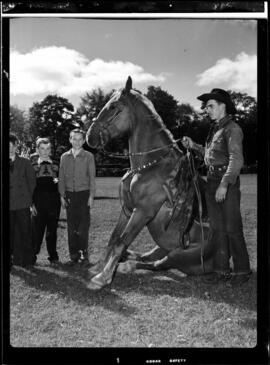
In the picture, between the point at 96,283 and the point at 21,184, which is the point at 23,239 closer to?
the point at 21,184

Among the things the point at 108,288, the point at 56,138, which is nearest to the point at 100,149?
the point at 56,138

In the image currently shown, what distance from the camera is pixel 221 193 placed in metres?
3.41

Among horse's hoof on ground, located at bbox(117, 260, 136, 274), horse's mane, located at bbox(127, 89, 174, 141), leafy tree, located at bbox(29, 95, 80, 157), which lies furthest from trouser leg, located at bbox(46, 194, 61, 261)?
horse's mane, located at bbox(127, 89, 174, 141)

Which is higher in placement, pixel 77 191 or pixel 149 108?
pixel 149 108

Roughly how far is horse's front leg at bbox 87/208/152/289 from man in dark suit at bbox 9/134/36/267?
0.65 meters

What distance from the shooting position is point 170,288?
350 centimetres

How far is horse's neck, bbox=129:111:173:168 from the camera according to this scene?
359 cm

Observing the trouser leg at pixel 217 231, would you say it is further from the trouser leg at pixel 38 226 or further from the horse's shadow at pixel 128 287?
the trouser leg at pixel 38 226

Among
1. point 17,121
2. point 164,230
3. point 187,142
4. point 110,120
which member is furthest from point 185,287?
point 17,121

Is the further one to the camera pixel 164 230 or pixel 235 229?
pixel 164 230

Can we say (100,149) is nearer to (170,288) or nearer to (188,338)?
(170,288)

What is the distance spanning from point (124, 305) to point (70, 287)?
517mm

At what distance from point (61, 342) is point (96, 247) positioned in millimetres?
847

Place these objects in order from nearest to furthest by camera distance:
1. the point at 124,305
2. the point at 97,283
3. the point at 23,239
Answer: the point at 124,305
the point at 97,283
the point at 23,239
